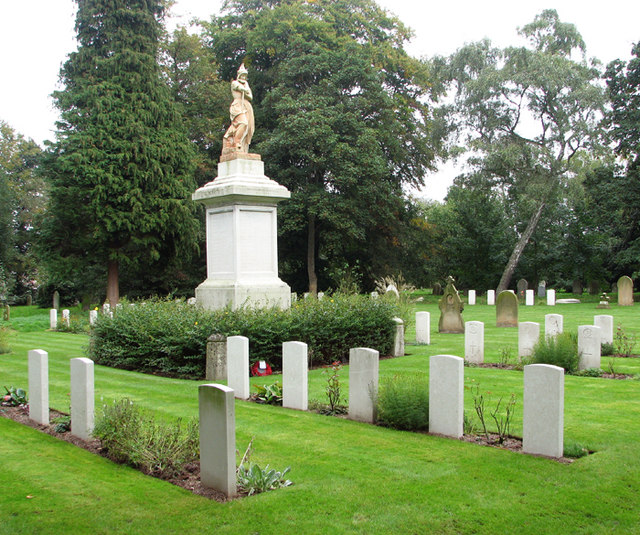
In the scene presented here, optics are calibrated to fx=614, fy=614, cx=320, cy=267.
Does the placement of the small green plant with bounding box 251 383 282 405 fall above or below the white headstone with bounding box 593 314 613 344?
below

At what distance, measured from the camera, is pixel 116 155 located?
3103 cm

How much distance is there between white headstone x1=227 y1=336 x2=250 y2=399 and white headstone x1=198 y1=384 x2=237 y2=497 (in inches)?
148

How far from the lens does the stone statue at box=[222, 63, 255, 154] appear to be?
15031 millimetres

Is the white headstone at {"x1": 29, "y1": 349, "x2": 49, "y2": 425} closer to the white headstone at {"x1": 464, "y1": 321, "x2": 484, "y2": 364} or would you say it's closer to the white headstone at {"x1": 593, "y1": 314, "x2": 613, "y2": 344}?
the white headstone at {"x1": 464, "y1": 321, "x2": 484, "y2": 364}

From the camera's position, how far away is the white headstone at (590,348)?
11.4m

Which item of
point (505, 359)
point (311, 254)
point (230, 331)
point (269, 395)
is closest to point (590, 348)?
point (505, 359)

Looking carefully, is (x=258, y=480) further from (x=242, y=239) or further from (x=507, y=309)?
(x=507, y=309)

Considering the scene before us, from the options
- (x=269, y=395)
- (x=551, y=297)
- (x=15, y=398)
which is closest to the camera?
(x=269, y=395)

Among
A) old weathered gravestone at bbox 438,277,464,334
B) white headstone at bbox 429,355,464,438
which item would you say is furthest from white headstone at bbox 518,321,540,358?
old weathered gravestone at bbox 438,277,464,334

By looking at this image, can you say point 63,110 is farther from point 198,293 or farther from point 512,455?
point 512,455

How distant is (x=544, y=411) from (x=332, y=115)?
2822 cm

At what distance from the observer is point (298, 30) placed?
34.8 m

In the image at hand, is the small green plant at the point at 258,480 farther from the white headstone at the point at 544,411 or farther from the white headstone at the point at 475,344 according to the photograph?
the white headstone at the point at 475,344

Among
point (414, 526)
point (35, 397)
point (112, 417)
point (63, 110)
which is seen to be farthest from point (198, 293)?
point (63, 110)
